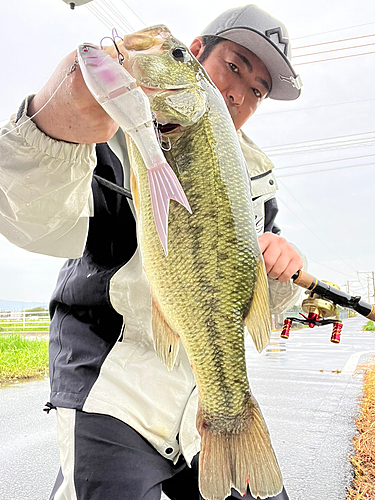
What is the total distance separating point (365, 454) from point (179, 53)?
3.01 m

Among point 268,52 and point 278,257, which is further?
point 268,52

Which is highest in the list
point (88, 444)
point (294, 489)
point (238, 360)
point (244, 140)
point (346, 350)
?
point (244, 140)

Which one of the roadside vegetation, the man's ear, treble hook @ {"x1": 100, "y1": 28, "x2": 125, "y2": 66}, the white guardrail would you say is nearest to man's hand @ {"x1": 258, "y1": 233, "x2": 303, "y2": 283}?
treble hook @ {"x1": 100, "y1": 28, "x2": 125, "y2": 66}

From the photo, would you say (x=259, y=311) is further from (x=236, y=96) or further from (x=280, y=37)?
(x=280, y=37)

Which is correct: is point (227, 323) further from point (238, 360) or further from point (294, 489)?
point (294, 489)

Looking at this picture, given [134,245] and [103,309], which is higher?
[134,245]

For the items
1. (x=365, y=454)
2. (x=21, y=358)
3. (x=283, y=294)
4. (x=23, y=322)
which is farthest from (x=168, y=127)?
(x=23, y=322)

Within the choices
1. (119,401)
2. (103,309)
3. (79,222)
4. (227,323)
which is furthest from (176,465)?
(79,222)

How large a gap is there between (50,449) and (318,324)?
2027 millimetres

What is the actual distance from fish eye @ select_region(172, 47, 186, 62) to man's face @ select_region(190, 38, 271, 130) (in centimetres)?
59

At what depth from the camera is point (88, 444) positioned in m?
1.07

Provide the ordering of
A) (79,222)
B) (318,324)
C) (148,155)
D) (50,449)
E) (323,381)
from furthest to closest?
(323,381), (50,449), (318,324), (79,222), (148,155)

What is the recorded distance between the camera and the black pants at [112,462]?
1031mm

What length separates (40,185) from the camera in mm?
860
